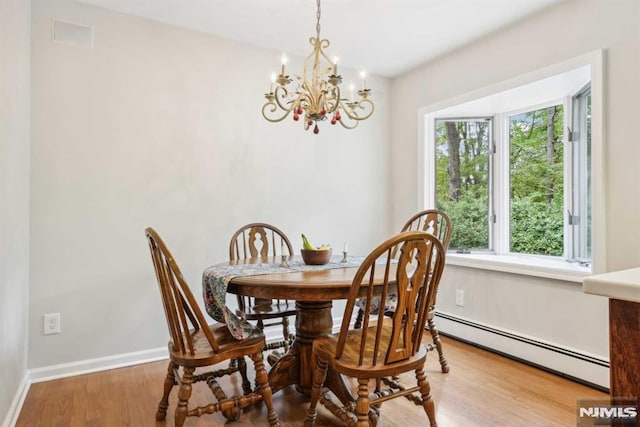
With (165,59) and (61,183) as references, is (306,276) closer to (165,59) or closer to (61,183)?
(61,183)

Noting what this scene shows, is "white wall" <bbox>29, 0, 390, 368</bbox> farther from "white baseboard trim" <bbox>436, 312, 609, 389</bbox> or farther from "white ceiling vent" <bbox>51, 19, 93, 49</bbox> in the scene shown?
"white baseboard trim" <bbox>436, 312, 609, 389</bbox>

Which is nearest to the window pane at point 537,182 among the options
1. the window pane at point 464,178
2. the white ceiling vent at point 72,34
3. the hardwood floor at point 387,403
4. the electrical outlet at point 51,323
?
the window pane at point 464,178

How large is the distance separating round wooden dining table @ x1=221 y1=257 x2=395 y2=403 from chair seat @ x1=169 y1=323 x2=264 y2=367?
0.24 m

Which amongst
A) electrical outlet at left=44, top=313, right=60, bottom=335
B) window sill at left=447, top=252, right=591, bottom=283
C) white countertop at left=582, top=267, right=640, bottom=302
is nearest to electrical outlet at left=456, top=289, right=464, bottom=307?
window sill at left=447, top=252, right=591, bottom=283

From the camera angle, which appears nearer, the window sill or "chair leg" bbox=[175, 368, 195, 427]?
"chair leg" bbox=[175, 368, 195, 427]

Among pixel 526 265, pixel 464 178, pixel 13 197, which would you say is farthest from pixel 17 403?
pixel 464 178

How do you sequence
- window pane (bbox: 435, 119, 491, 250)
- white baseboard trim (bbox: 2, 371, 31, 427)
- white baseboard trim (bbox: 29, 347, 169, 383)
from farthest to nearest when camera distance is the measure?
window pane (bbox: 435, 119, 491, 250) < white baseboard trim (bbox: 29, 347, 169, 383) < white baseboard trim (bbox: 2, 371, 31, 427)

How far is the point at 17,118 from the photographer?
2.07 m

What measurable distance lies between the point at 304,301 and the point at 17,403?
1.62 metres

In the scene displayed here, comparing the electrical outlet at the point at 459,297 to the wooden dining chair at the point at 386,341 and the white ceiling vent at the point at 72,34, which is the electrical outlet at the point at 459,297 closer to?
the wooden dining chair at the point at 386,341

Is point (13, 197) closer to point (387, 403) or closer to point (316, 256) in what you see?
point (316, 256)

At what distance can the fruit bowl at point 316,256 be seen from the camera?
2.24 meters

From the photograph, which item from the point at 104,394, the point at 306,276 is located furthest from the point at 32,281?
the point at 306,276

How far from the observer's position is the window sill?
2.49m
